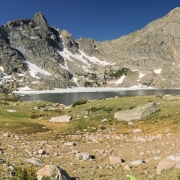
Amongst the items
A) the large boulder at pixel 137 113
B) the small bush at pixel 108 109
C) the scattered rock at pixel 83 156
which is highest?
the small bush at pixel 108 109

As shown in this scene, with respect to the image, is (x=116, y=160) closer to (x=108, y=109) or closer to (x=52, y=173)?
(x=52, y=173)

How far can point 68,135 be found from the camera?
2534 centimetres

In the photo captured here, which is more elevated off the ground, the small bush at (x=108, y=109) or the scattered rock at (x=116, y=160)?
the small bush at (x=108, y=109)

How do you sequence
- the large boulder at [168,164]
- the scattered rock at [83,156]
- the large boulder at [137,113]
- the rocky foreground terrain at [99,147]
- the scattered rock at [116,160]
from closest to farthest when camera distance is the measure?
1. the large boulder at [168,164]
2. the rocky foreground terrain at [99,147]
3. the scattered rock at [116,160]
4. the scattered rock at [83,156]
5. the large boulder at [137,113]

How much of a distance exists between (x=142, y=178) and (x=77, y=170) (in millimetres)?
3861

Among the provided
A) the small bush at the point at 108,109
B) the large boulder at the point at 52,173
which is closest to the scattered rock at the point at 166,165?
the large boulder at the point at 52,173

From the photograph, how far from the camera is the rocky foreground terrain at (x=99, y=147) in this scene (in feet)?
42.7

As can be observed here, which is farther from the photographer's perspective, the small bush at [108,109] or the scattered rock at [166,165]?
the small bush at [108,109]

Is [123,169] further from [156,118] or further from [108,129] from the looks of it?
[156,118]

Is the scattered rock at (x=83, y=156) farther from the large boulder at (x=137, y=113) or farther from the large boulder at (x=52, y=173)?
the large boulder at (x=137, y=113)

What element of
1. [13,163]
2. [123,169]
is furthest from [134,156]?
[13,163]

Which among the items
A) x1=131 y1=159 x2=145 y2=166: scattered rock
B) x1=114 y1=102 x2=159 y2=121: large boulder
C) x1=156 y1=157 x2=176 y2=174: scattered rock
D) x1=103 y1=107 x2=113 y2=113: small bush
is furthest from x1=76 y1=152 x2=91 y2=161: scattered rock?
x1=103 y1=107 x2=113 y2=113: small bush

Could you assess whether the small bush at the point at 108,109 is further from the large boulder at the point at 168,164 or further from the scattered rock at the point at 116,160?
the large boulder at the point at 168,164

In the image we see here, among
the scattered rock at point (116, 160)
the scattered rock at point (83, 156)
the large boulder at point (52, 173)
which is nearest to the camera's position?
the large boulder at point (52, 173)
